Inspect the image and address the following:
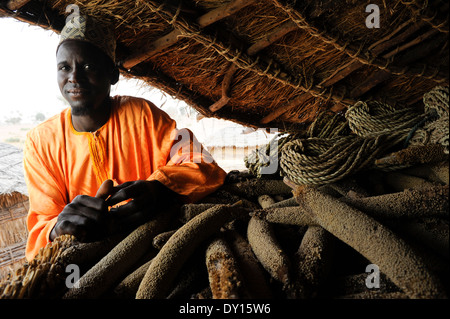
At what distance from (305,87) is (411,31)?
0.88 m

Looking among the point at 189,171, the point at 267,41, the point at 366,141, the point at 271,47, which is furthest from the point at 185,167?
the point at 271,47

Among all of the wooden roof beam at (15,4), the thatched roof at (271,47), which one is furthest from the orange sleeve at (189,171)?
the wooden roof beam at (15,4)

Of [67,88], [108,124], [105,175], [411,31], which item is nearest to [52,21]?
[67,88]

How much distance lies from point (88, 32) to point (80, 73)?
0.28 m

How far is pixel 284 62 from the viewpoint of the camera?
2365mm

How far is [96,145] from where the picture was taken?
1.92 meters

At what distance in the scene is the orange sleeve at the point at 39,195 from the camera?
5.22 feet

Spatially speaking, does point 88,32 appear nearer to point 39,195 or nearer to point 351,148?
point 39,195

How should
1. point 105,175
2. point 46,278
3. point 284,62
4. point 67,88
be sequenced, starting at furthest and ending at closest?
point 284,62
point 105,175
point 67,88
point 46,278

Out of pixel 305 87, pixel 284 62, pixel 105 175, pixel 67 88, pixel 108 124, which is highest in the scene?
pixel 284 62

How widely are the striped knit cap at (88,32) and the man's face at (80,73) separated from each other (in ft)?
0.11

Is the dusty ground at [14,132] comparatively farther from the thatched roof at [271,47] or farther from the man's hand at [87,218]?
the man's hand at [87,218]

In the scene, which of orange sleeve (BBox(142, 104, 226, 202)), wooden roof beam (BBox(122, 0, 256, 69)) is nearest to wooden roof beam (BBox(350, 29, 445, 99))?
wooden roof beam (BBox(122, 0, 256, 69))
